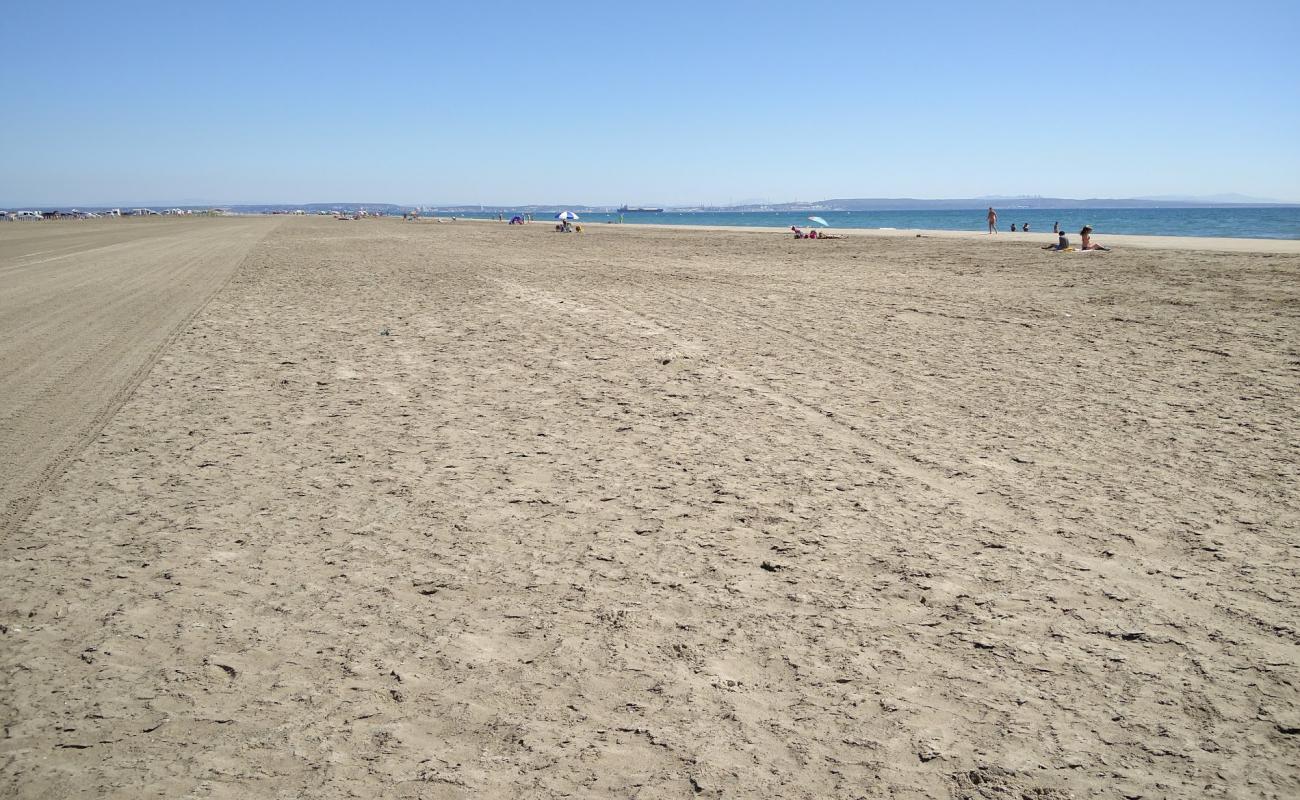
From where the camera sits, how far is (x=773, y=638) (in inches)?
126

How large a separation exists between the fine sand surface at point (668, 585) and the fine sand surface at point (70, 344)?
28 centimetres

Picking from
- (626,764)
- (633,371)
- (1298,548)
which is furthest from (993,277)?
(626,764)

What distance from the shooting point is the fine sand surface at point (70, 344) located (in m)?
5.49

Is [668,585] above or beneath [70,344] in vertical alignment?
beneath

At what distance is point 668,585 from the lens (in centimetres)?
363

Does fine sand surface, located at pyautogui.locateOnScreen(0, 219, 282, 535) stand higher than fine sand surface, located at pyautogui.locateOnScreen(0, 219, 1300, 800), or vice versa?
fine sand surface, located at pyautogui.locateOnScreen(0, 219, 282, 535)

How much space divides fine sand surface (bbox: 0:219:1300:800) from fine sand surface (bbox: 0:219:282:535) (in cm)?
28

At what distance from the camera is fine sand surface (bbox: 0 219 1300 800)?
252 centimetres

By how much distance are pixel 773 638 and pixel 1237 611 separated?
77.4 inches

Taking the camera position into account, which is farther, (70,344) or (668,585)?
(70,344)

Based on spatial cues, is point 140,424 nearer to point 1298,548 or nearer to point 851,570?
point 851,570

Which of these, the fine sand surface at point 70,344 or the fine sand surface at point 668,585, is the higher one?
the fine sand surface at point 70,344

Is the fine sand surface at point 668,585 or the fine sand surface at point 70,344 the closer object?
the fine sand surface at point 668,585

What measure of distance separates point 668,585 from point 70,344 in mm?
9047
